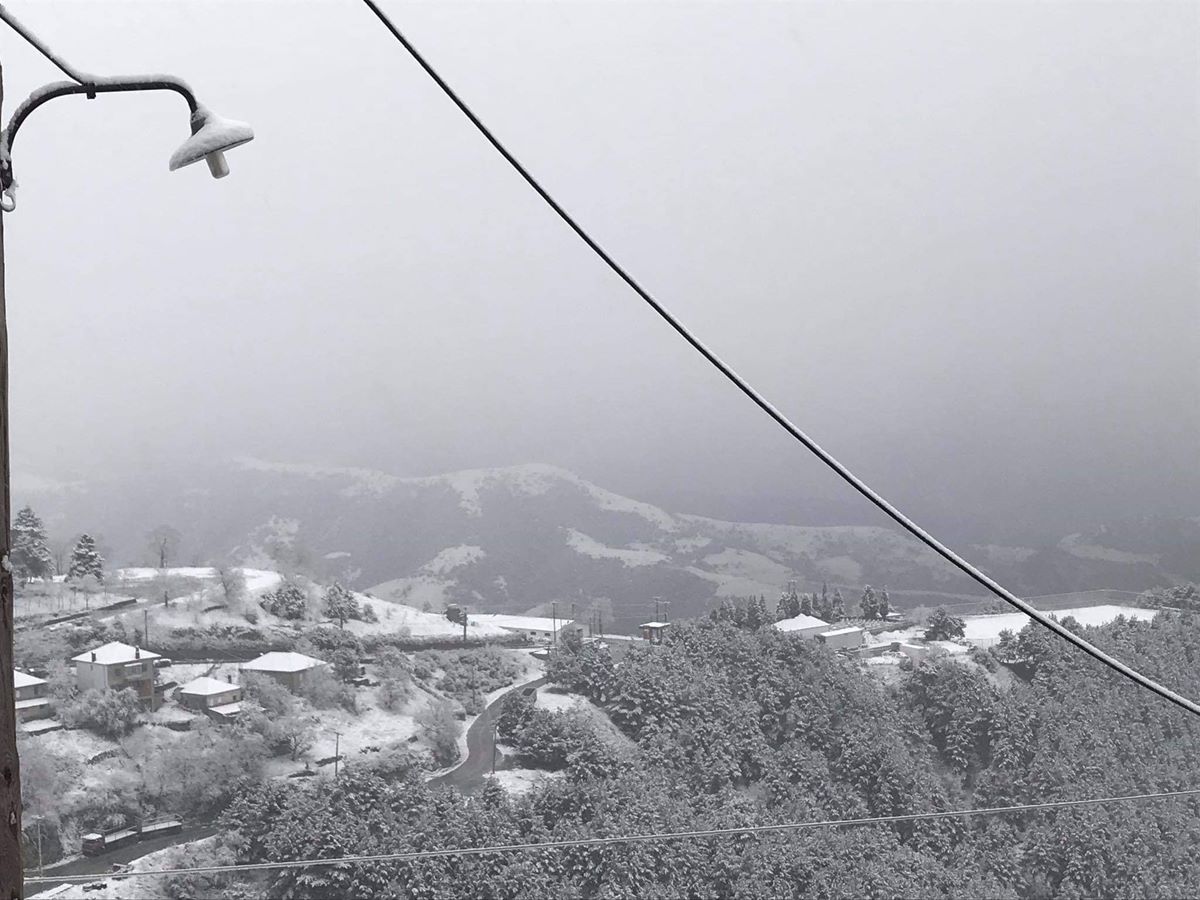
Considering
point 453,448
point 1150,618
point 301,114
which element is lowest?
point 1150,618

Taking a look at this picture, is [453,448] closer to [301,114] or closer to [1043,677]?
[301,114]

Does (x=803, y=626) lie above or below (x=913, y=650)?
above

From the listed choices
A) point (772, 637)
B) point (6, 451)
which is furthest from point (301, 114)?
point (6, 451)

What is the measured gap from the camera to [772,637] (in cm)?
1766

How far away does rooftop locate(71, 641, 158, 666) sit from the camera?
1406 cm

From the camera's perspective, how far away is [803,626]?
17812 mm

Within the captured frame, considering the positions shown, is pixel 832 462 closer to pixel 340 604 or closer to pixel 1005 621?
pixel 340 604

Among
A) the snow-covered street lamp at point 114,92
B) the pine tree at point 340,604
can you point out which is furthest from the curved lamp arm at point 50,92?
the pine tree at point 340,604

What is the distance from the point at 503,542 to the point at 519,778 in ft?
13.9

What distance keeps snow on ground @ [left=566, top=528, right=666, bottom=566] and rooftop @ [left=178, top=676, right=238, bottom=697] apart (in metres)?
6.16

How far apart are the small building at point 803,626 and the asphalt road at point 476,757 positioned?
5.03 metres

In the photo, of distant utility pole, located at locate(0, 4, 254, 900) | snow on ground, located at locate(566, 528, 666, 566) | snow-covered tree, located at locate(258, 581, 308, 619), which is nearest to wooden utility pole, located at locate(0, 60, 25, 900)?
distant utility pole, located at locate(0, 4, 254, 900)

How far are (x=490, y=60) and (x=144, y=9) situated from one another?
6158 mm

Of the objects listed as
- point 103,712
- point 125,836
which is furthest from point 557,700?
point 103,712
